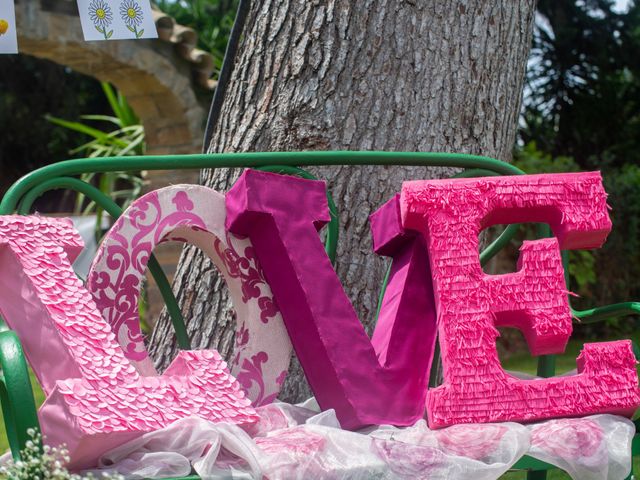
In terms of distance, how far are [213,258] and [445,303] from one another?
485 mm

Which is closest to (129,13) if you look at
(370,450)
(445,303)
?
(445,303)

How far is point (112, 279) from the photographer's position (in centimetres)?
180

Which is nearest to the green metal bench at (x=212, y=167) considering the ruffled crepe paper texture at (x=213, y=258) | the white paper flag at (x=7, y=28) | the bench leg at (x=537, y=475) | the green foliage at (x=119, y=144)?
the bench leg at (x=537, y=475)

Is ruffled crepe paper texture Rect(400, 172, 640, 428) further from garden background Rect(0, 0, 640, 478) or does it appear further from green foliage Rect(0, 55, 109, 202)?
green foliage Rect(0, 55, 109, 202)

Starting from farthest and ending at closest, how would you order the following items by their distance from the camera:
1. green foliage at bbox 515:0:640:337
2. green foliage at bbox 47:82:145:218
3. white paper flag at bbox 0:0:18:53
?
green foliage at bbox 515:0:640:337 < green foliage at bbox 47:82:145:218 < white paper flag at bbox 0:0:18:53

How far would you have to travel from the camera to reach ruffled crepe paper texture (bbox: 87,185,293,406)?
181 centimetres

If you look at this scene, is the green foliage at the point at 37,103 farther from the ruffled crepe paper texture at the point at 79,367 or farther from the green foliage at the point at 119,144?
the ruffled crepe paper texture at the point at 79,367

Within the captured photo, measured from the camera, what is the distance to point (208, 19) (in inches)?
426

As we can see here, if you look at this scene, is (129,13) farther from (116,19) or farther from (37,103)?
Answer: (37,103)

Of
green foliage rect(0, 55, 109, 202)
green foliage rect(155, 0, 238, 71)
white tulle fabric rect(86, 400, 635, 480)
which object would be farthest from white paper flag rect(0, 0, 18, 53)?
green foliage rect(0, 55, 109, 202)

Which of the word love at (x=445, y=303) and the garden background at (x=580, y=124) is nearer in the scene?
the word love at (x=445, y=303)

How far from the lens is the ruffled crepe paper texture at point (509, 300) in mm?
1771

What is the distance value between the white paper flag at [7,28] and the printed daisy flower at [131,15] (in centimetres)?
23

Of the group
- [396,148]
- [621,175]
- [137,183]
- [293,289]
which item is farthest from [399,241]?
[621,175]
